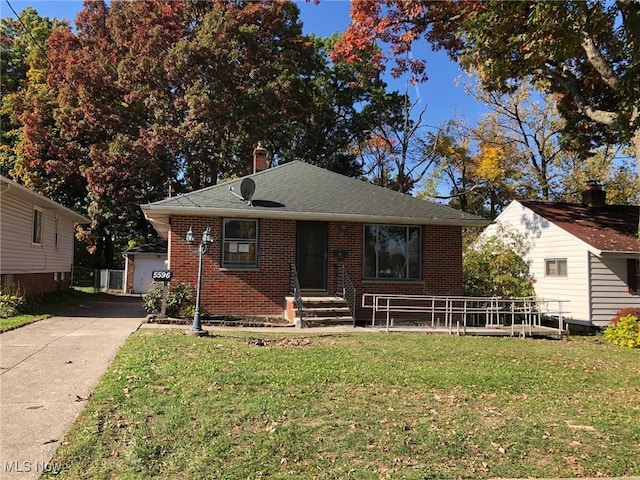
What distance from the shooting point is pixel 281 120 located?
2898 centimetres

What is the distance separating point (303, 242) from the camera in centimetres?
1382

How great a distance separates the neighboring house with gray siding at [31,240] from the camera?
1384 centimetres

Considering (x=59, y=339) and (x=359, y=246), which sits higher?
(x=359, y=246)

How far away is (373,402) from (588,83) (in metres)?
13.4

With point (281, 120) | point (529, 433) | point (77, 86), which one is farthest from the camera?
point (281, 120)

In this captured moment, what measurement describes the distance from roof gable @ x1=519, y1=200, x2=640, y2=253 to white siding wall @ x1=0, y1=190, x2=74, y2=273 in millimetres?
16328

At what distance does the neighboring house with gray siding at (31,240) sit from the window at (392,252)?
943 centimetres

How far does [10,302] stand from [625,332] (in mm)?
15287

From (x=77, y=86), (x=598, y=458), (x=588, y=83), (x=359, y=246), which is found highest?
(x=77, y=86)

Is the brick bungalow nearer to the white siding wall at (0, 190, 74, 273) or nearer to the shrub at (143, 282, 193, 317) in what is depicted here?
the shrub at (143, 282, 193, 317)

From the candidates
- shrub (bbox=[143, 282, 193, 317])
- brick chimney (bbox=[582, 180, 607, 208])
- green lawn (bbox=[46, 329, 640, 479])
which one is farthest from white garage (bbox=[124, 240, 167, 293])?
brick chimney (bbox=[582, 180, 607, 208])

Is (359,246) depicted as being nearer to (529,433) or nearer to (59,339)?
(59,339)

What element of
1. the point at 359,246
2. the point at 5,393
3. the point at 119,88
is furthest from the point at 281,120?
the point at 5,393

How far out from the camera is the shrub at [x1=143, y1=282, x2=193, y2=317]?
495 inches
